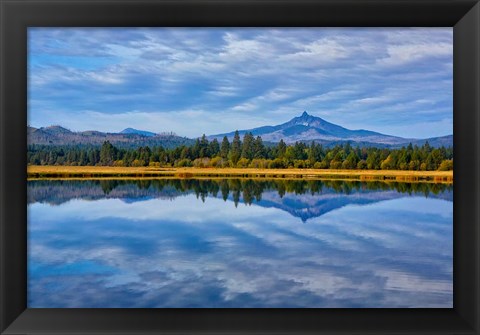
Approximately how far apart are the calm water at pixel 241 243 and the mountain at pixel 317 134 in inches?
27.1

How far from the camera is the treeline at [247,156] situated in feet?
18.9

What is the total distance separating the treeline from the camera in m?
5.76

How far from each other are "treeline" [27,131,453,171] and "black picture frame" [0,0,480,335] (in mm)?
4258

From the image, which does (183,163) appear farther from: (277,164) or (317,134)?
(317,134)

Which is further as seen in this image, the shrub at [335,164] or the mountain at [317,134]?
the mountain at [317,134]

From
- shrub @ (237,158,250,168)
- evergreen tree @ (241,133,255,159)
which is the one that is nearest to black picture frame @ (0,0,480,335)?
shrub @ (237,158,250,168)

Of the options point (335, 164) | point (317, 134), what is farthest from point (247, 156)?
point (317, 134)

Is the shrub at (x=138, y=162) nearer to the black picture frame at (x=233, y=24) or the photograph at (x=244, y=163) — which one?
the photograph at (x=244, y=163)

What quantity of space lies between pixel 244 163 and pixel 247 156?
173mm

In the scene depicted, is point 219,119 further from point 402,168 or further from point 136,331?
point 136,331

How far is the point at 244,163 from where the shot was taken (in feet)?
19.1

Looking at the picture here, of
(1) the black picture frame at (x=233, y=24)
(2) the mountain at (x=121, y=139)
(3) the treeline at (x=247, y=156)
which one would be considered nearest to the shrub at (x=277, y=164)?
(3) the treeline at (x=247, y=156)

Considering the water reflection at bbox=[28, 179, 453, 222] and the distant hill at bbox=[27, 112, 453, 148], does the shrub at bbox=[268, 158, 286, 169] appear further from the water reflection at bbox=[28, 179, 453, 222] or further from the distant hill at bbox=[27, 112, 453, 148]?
the water reflection at bbox=[28, 179, 453, 222]
